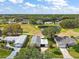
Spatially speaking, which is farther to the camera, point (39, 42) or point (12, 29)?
point (12, 29)

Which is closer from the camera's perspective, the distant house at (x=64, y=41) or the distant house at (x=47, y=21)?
the distant house at (x=64, y=41)

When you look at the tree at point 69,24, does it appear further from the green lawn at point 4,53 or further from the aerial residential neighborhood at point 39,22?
the green lawn at point 4,53

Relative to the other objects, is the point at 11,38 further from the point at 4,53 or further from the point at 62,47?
the point at 62,47

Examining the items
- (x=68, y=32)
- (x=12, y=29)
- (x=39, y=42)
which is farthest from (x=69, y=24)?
(x=12, y=29)

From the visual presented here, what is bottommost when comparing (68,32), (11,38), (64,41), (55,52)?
(55,52)

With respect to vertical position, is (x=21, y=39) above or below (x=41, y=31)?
below

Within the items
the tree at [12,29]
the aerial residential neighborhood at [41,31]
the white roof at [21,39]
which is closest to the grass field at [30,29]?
the aerial residential neighborhood at [41,31]

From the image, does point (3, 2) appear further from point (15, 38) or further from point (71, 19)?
point (71, 19)

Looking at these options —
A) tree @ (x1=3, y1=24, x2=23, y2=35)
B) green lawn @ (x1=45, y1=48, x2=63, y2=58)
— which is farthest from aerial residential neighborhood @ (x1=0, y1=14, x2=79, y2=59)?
green lawn @ (x1=45, y1=48, x2=63, y2=58)

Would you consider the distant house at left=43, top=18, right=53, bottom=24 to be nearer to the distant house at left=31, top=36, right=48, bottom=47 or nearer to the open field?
the open field
